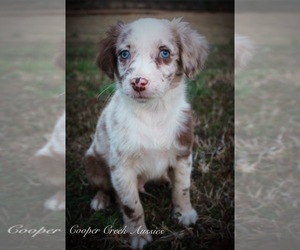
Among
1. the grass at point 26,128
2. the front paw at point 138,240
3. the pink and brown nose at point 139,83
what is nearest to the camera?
the pink and brown nose at point 139,83

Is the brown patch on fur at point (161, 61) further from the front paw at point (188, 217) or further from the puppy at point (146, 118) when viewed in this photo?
the front paw at point (188, 217)

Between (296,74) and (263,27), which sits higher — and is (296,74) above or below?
below

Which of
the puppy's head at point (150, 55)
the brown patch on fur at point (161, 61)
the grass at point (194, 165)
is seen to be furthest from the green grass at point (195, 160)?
the brown patch on fur at point (161, 61)

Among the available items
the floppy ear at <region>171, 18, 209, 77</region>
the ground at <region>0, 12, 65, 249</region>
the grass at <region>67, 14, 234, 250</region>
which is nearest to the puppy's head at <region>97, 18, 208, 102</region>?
the floppy ear at <region>171, 18, 209, 77</region>

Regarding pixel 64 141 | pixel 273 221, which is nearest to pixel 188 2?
pixel 64 141

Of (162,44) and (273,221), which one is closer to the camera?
(162,44)

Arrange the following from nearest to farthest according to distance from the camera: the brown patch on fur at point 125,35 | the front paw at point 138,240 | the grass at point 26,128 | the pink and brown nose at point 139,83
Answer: the pink and brown nose at point 139,83
the brown patch on fur at point 125,35
the front paw at point 138,240
the grass at point 26,128

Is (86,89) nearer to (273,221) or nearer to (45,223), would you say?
(45,223)
